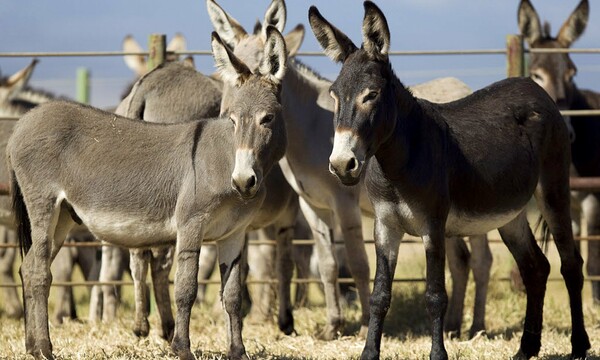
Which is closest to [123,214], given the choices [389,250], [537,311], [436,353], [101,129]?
[101,129]

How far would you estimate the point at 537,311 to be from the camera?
19.4 feet

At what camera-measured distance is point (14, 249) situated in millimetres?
9234

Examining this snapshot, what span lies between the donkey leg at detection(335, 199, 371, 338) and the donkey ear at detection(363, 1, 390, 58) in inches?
89.2

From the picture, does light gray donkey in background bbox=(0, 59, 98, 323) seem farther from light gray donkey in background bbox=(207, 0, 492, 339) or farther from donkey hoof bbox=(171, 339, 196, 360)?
donkey hoof bbox=(171, 339, 196, 360)

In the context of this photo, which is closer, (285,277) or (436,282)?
(436,282)

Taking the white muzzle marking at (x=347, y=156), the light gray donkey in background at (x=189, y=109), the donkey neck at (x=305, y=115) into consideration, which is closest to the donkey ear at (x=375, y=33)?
the white muzzle marking at (x=347, y=156)

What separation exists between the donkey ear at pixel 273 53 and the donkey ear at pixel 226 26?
1.47 meters

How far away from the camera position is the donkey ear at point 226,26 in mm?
7078

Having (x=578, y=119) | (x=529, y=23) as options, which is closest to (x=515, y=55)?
(x=529, y=23)

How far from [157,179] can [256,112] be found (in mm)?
700

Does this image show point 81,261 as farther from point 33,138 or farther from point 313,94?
point 33,138

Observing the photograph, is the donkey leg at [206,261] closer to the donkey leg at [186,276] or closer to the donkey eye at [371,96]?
the donkey leg at [186,276]

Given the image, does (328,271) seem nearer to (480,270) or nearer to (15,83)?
(480,270)

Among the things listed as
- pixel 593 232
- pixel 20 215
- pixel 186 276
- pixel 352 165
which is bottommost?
pixel 593 232
